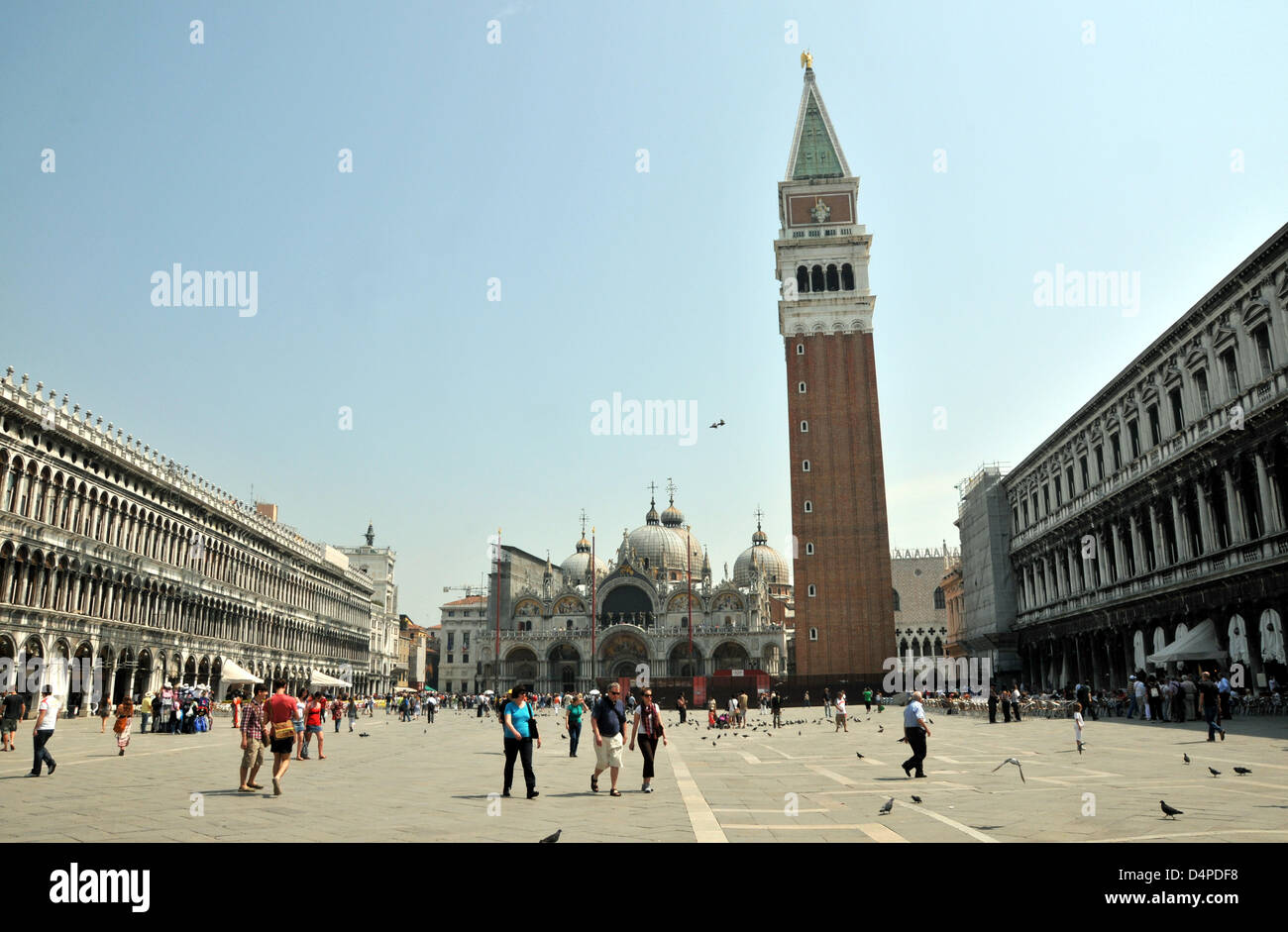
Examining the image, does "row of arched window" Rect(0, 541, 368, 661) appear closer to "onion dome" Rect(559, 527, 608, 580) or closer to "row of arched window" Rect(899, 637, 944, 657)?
"onion dome" Rect(559, 527, 608, 580)

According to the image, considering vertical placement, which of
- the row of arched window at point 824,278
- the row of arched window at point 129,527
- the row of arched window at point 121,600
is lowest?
the row of arched window at point 121,600

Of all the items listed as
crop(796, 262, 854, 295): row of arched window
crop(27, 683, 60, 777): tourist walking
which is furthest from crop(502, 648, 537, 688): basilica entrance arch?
crop(27, 683, 60, 777): tourist walking

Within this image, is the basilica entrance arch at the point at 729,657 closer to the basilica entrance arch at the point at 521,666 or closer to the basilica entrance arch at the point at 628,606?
the basilica entrance arch at the point at 628,606

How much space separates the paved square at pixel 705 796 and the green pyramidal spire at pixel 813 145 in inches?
2118

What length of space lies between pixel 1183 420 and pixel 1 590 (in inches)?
1598

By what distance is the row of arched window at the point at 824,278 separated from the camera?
65.9 meters

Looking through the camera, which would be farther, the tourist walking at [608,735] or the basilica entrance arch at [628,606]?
the basilica entrance arch at [628,606]

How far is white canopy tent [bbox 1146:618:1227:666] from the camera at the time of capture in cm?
2783

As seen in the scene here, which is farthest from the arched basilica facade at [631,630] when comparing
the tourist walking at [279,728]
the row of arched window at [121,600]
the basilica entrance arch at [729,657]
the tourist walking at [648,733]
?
the tourist walking at [279,728]

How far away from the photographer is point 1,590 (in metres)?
32.2

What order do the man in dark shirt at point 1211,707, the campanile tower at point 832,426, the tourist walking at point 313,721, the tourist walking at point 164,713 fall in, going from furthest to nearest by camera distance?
the campanile tower at point 832,426 → the tourist walking at point 164,713 → the tourist walking at point 313,721 → the man in dark shirt at point 1211,707

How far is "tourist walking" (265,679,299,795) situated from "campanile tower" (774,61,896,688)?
50132 mm
